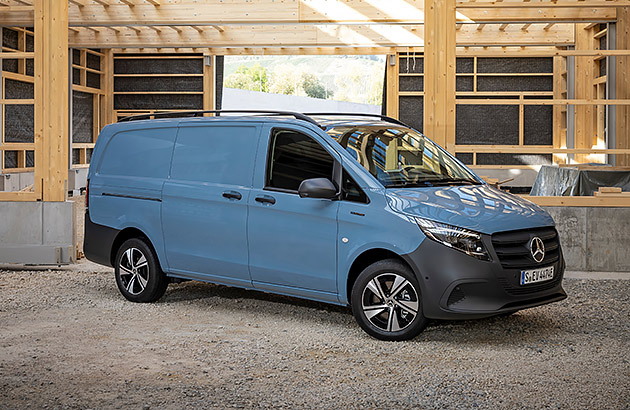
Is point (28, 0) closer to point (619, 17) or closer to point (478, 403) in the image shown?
point (619, 17)

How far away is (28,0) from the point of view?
647 inches

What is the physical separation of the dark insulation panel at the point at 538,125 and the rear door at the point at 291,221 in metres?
16.8

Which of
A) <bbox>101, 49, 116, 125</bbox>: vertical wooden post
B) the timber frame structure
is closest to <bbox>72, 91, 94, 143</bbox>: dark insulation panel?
the timber frame structure

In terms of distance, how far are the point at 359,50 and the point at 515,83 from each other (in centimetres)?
491

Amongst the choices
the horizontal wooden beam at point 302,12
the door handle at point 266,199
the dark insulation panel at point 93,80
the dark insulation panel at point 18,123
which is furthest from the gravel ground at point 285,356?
the dark insulation panel at point 93,80

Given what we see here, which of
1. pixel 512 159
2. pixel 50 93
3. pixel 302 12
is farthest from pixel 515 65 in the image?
pixel 50 93

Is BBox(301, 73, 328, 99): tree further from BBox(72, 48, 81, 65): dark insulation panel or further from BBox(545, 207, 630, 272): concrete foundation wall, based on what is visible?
BBox(545, 207, 630, 272): concrete foundation wall

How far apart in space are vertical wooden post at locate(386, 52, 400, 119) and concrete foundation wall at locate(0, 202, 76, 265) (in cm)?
1379

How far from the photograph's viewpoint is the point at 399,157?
718 cm

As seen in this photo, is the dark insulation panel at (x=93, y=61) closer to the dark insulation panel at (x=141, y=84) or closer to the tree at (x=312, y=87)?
the dark insulation panel at (x=141, y=84)

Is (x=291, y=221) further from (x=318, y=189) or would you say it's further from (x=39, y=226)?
(x=39, y=226)

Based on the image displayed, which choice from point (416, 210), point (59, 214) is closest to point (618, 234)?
point (416, 210)

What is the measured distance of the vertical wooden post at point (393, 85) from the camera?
2305 centimetres

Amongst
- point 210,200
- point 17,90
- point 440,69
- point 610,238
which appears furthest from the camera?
point 17,90
